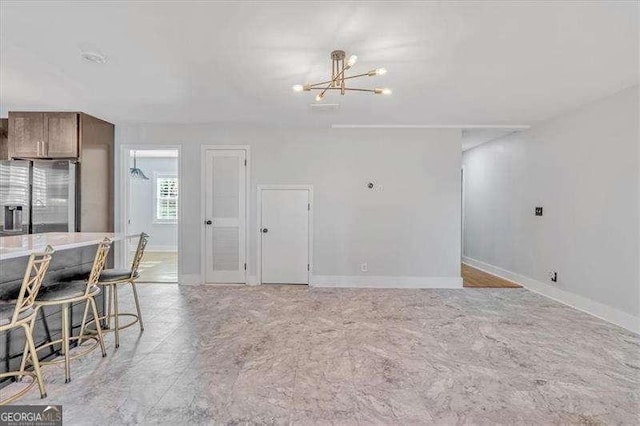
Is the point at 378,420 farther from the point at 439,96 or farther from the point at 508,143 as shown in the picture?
the point at 508,143

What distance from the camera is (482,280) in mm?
5332

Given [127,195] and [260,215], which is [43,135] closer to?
[127,195]

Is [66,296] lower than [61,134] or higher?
lower

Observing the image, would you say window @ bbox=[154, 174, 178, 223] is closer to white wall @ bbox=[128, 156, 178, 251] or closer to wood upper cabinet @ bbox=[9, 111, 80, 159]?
white wall @ bbox=[128, 156, 178, 251]

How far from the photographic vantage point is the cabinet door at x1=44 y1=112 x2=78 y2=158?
4258 mm

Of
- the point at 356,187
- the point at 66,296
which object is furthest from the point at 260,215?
the point at 66,296

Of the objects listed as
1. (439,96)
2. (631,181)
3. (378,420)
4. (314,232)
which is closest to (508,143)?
(631,181)

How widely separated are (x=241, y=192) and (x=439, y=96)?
3184 mm

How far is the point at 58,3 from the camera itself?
2041 millimetres

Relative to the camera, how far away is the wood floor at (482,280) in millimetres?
4988

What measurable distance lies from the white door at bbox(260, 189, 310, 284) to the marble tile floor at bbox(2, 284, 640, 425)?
1101mm

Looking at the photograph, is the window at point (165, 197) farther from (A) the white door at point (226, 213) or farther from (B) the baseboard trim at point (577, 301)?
(B) the baseboard trim at point (577, 301)

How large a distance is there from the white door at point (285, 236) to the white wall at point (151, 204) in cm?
487

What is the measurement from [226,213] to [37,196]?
7.80 feet
